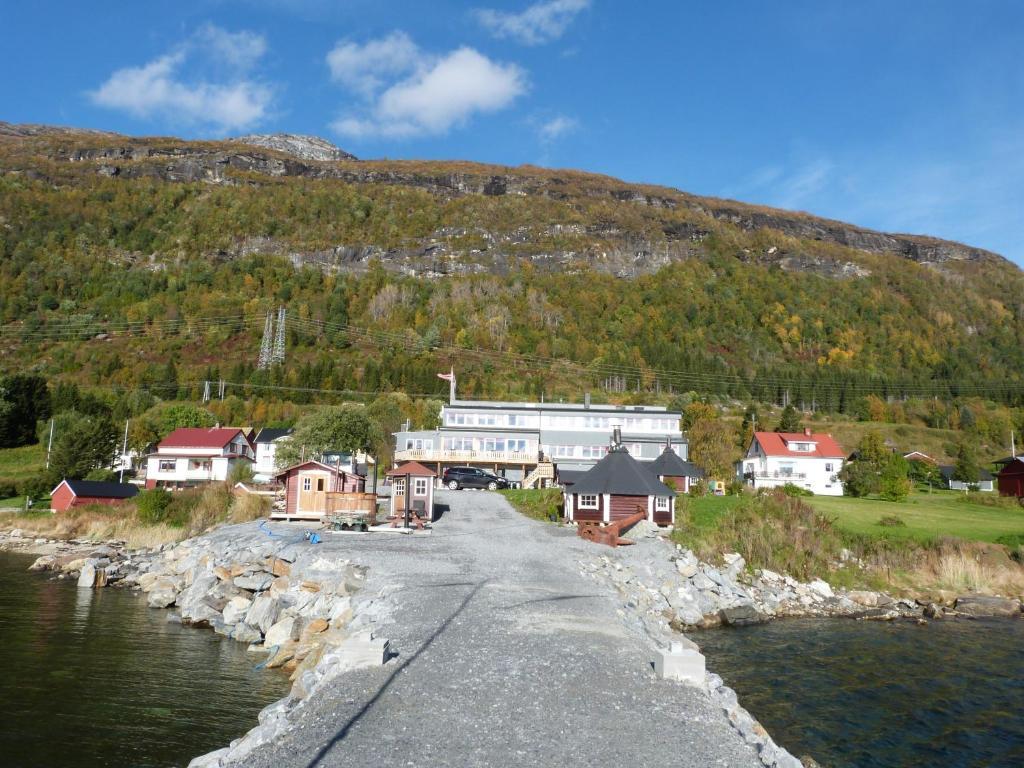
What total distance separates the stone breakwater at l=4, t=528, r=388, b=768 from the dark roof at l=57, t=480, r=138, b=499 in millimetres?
14361

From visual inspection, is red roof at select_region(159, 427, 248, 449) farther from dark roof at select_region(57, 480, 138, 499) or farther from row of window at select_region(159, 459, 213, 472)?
dark roof at select_region(57, 480, 138, 499)

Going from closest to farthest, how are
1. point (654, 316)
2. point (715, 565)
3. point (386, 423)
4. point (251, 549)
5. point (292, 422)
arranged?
point (251, 549) < point (715, 565) < point (386, 423) < point (292, 422) < point (654, 316)

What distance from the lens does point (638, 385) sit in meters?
124

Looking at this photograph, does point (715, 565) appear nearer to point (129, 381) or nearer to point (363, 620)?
point (363, 620)

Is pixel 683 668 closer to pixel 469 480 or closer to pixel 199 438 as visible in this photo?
pixel 469 480

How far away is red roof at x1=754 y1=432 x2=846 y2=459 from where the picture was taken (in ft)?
200

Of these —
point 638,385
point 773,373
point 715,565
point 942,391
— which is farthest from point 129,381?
point 942,391

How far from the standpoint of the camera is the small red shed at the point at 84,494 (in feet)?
150

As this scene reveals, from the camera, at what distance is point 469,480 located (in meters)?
45.9

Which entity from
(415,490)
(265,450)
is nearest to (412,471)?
(415,490)

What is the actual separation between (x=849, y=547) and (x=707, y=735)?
24.8m

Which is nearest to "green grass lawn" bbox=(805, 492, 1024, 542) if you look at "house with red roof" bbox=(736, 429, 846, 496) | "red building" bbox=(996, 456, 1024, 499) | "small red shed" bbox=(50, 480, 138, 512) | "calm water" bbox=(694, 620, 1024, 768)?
"red building" bbox=(996, 456, 1024, 499)

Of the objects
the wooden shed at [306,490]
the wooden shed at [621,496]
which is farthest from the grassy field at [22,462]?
the wooden shed at [621,496]

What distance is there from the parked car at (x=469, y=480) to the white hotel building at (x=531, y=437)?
757 centimetres
